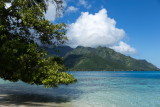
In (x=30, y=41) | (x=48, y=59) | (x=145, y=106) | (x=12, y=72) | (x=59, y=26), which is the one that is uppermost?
(x=59, y=26)

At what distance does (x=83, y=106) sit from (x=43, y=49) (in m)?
6.61

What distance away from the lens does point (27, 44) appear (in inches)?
768

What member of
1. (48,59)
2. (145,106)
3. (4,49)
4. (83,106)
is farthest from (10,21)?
(145,106)

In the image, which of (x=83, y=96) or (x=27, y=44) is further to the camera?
(x=83, y=96)

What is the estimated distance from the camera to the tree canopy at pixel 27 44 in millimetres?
18344

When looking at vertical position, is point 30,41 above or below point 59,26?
below

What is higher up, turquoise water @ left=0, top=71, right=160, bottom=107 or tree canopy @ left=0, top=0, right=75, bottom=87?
tree canopy @ left=0, top=0, right=75, bottom=87

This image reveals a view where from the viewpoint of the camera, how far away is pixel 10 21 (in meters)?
20.1

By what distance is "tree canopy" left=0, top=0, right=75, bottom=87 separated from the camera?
1834cm

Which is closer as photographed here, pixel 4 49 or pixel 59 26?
pixel 4 49

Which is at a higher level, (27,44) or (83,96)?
(27,44)

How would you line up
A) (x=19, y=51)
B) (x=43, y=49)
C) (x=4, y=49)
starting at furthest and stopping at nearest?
1. (x=43, y=49)
2. (x=19, y=51)
3. (x=4, y=49)

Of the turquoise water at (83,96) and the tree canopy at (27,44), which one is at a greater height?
the tree canopy at (27,44)

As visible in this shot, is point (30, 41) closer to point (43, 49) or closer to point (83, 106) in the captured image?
point (43, 49)
